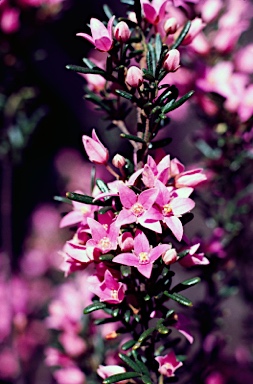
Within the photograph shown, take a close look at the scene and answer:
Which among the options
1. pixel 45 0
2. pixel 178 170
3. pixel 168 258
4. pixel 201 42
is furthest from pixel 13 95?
pixel 168 258

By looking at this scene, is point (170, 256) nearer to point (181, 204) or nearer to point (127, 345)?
point (181, 204)

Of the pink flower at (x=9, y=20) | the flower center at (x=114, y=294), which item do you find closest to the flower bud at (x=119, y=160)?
the flower center at (x=114, y=294)

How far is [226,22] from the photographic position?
156 cm

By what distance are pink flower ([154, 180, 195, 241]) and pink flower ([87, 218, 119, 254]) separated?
0.09 metres

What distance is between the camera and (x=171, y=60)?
0.94 metres

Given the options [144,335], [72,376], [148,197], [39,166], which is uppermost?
[148,197]

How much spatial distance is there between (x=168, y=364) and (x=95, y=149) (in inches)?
18.4

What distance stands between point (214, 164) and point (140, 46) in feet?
1.97

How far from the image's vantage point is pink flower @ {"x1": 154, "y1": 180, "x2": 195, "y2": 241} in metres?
0.91

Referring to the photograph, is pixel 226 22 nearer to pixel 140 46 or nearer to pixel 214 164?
pixel 214 164

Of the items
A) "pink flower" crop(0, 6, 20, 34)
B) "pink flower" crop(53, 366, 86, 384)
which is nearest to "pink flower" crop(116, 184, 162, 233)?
"pink flower" crop(53, 366, 86, 384)

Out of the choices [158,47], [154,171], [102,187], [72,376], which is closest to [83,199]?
[102,187]

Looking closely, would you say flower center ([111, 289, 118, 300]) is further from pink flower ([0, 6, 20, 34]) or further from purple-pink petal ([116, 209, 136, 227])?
pink flower ([0, 6, 20, 34])

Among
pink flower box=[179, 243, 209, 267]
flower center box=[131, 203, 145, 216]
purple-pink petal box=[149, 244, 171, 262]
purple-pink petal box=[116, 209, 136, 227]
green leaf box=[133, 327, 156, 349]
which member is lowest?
green leaf box=[133, 327, 156, 349]
